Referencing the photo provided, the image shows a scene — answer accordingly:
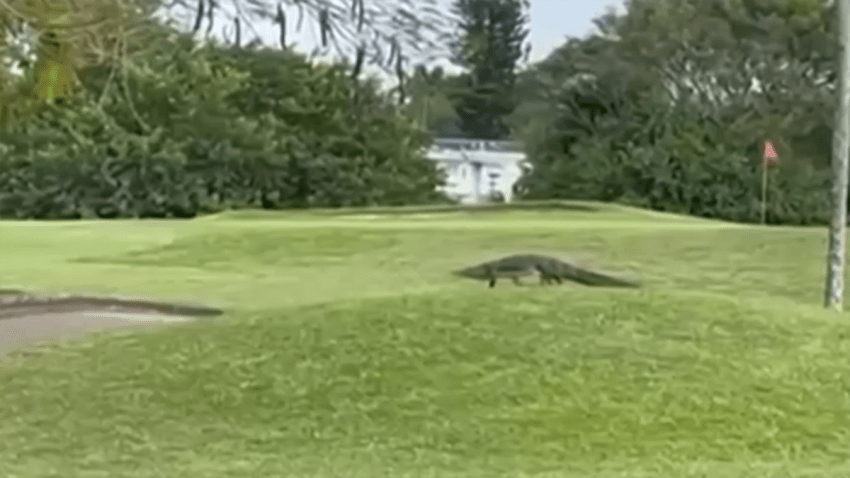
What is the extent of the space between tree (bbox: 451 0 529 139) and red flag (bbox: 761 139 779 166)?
0.89 meters

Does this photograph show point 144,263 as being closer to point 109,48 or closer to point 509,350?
point 109,48

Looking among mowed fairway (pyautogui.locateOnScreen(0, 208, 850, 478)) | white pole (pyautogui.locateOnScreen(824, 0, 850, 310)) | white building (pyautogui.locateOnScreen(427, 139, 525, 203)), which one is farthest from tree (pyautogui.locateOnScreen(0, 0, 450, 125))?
white pole (pyautogui.locateOnScreen(824, 0, 850, 310))

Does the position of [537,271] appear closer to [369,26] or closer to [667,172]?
[667,172]

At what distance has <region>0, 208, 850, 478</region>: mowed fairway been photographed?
3656mm

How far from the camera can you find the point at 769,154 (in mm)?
4953

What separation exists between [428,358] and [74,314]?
1.10m

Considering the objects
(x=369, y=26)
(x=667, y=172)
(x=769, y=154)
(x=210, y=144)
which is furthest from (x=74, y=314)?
(x=769, y=154)

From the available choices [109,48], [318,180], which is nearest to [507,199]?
[318,180]

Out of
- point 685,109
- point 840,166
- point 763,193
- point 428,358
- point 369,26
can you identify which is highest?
point 369,26

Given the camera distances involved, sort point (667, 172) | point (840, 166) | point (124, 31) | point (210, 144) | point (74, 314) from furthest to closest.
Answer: point (667, 172)
point (210, 144)
point (124, 31)
point (840, 166)
point (74, 314)

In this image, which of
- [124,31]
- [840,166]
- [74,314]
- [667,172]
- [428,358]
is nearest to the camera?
[428,358]

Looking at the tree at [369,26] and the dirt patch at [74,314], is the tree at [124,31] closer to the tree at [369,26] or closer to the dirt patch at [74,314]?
the tree at [369,26]

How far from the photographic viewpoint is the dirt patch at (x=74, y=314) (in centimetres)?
422

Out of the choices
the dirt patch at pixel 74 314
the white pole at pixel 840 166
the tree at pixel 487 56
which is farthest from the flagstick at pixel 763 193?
the dirt patch at pixel 74 314
